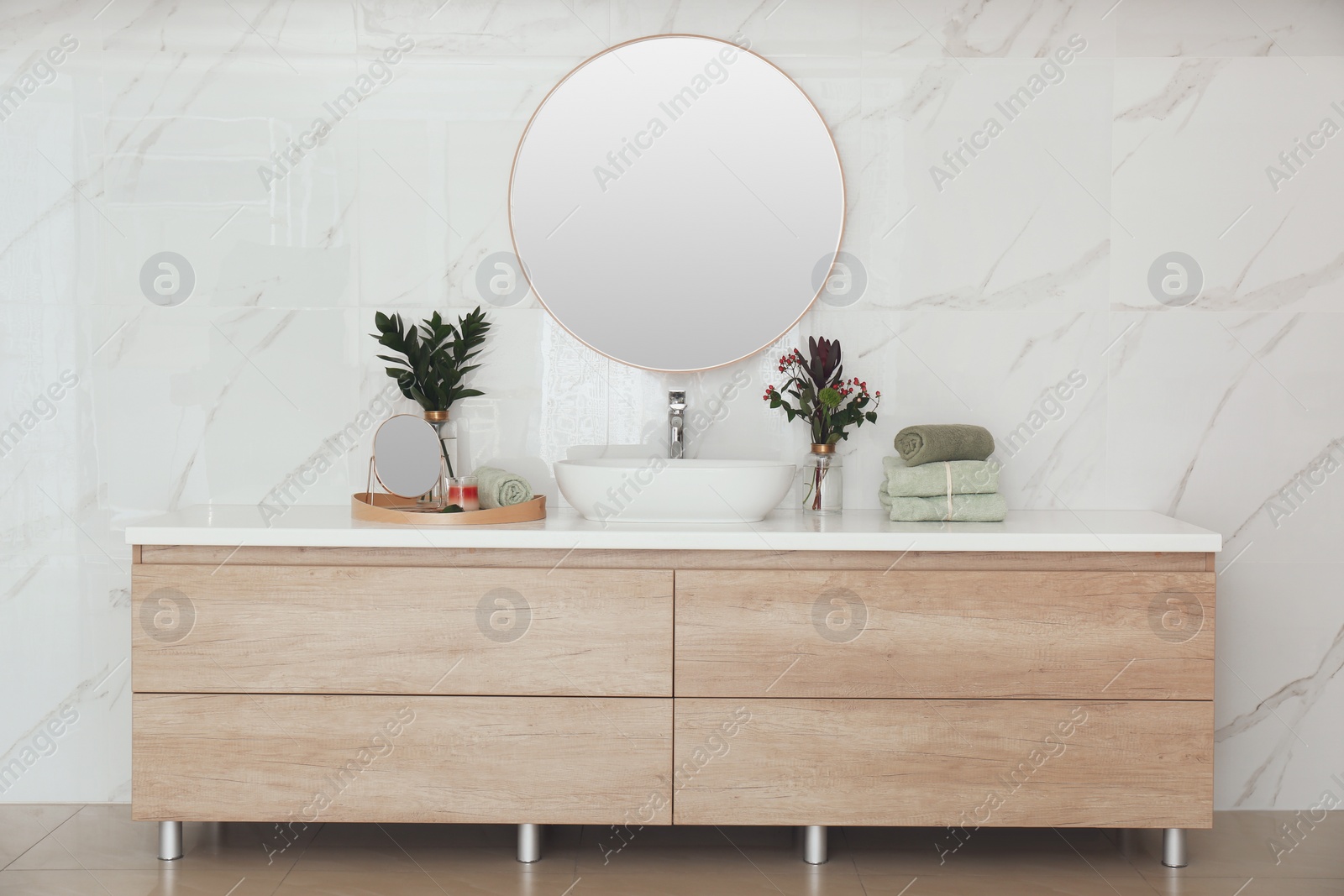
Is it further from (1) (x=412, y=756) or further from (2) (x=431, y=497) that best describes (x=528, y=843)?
(2) (x=431, y=497)

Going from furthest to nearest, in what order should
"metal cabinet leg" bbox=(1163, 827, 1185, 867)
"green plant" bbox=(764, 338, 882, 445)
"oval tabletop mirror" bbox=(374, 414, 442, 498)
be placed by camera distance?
"green plant" bbox=(764, 338, 882, 445) < "oval tabletop mirror" bbox=(374, 414, 442, 498) < "metal cabinet leg" bbox=(1163, 827, 1185, 867)

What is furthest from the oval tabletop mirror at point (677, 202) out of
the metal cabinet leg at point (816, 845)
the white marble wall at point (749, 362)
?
the metal cabinet leg at point (816, 845)

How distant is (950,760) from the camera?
186 cm

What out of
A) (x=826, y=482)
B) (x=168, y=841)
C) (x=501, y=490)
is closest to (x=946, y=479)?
(x=826, y=482)

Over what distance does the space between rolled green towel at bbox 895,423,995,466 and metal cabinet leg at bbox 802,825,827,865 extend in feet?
2.60

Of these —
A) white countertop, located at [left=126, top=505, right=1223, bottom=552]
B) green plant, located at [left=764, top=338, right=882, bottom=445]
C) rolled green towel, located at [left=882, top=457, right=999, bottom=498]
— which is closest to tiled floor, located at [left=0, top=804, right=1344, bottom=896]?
white countertop, located at [left=126, top=505, right=1223, bottom=552]

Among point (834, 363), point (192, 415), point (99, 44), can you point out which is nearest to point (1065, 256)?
point (834, 363)

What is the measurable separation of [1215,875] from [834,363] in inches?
51.7

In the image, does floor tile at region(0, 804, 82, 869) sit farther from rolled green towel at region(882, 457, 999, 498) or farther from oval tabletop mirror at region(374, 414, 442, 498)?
rolled green towel at region(882, 457, 999, 498)

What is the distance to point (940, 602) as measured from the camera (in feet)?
6.07

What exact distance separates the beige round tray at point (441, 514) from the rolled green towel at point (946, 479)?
77 centimetres

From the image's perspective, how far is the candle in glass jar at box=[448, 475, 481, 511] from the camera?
2.04 metres

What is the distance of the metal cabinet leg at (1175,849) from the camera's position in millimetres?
1971

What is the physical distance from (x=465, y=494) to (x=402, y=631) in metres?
0.33
